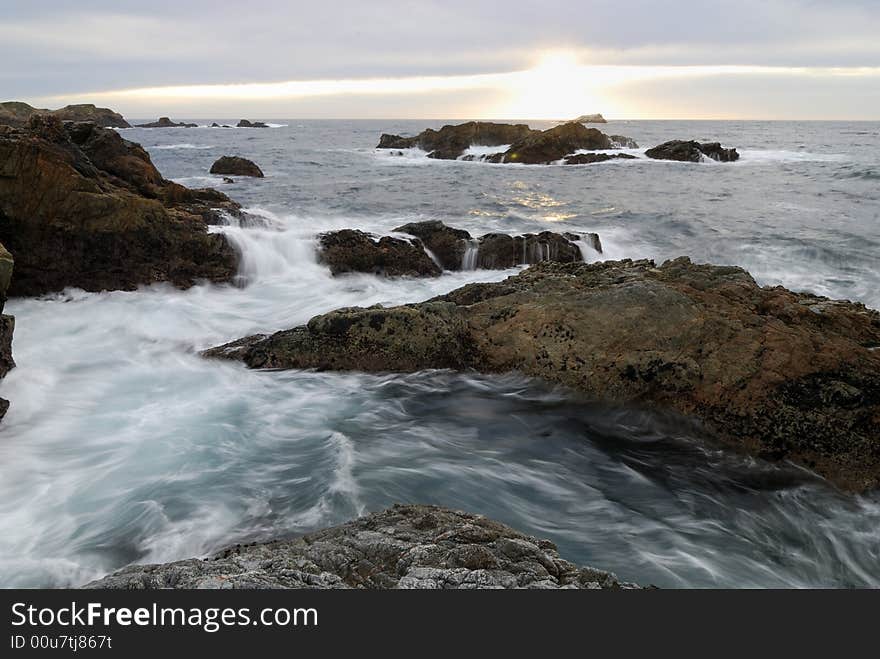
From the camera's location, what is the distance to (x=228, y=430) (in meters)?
5.84

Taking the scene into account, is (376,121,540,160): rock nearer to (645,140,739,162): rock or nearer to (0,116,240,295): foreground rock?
(645,140,739,162): rock

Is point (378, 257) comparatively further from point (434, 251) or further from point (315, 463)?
point (315, 463)

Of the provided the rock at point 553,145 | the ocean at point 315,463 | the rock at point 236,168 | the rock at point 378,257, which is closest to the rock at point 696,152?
the rock at point 553,145

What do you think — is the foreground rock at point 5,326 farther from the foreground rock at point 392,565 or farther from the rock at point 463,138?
the rock at point 463,138

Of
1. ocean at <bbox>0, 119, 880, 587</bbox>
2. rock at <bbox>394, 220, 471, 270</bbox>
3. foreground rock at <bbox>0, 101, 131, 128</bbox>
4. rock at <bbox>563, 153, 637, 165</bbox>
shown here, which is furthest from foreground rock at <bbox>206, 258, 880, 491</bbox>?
foreground rock at <bbox>0, 101, 131, 128</bbox>

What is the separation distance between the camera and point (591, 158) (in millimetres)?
48781

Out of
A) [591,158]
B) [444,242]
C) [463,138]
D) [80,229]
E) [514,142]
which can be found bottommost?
[444,242]

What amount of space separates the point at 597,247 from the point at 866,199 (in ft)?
59.1

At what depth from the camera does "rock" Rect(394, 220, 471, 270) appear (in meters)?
12.0

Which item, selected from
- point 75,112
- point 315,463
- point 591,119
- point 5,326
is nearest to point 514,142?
point 5,326

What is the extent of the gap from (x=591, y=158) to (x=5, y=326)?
48959mm

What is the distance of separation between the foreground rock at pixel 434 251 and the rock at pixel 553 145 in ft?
133

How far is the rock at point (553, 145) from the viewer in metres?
50.7

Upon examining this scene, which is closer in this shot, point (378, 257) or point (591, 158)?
point (378, 257)
